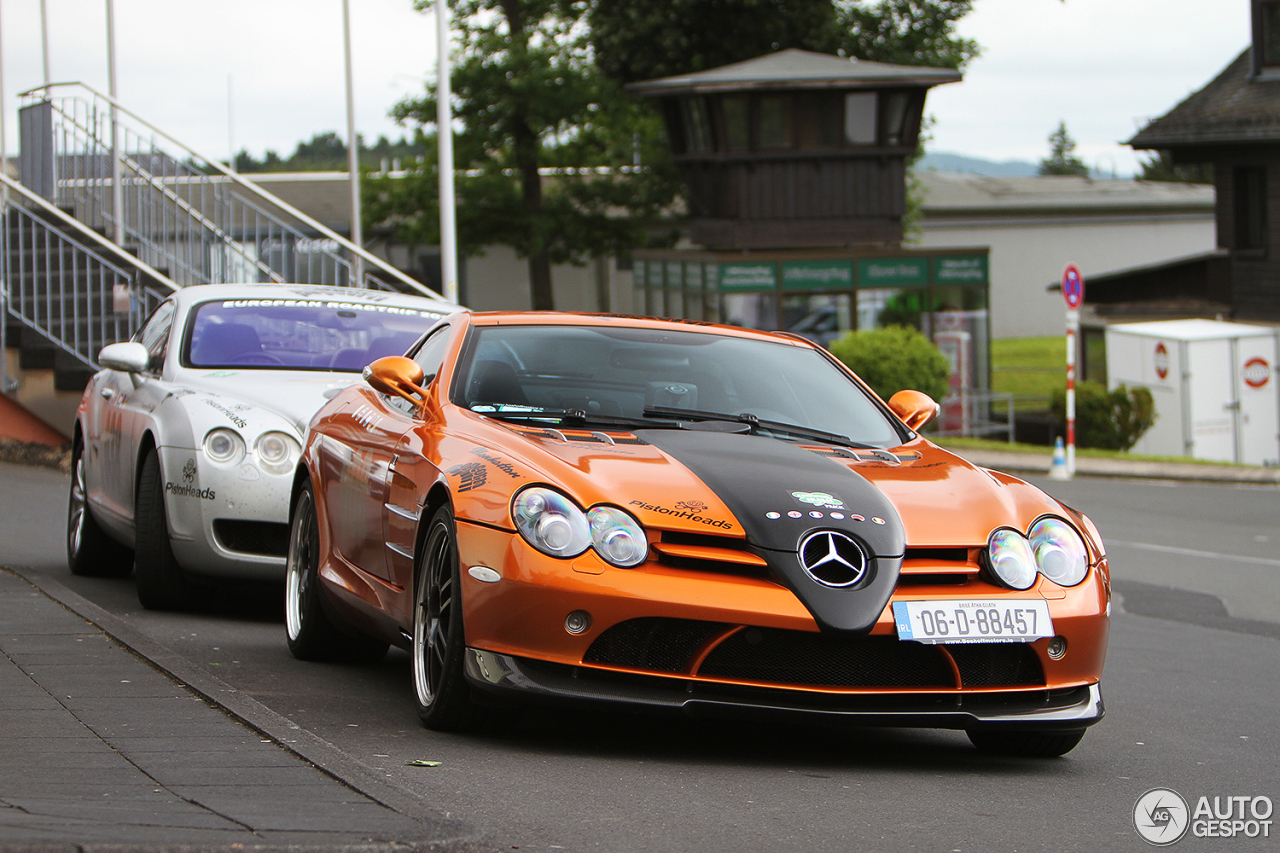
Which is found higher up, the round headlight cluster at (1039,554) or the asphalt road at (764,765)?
the round headlight cluster at (1039,554)

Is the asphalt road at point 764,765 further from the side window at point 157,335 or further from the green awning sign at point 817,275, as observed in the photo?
the green awning sign at point 817,275

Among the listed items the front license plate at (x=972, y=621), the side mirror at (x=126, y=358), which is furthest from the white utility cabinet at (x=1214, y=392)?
the front license plate at (x=972, y=621)

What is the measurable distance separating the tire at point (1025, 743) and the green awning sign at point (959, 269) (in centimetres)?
3171

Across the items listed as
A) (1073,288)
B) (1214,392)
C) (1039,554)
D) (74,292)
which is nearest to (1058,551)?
(1039,554)

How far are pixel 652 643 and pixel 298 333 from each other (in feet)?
14.9

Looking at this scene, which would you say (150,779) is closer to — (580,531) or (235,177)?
(580,531)

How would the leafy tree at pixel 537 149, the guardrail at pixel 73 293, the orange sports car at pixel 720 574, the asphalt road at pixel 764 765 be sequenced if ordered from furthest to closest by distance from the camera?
the leafy tree at pixel 537 149 → the guardrail at pixel 73 293 → the orange sports car at pixel 720 574 → the asphalt road at pixel 764 765

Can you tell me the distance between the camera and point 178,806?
13.1ft

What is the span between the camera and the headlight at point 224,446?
7.82 m

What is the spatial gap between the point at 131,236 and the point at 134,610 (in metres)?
12.8

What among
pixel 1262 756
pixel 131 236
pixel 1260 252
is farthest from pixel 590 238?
pixel 1262 756

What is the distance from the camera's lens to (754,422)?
19.7 ft

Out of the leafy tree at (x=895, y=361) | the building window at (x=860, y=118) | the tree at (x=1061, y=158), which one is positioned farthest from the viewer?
the tree at (x=1061, y=158)

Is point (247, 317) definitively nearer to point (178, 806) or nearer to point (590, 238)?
point (178, 806)
